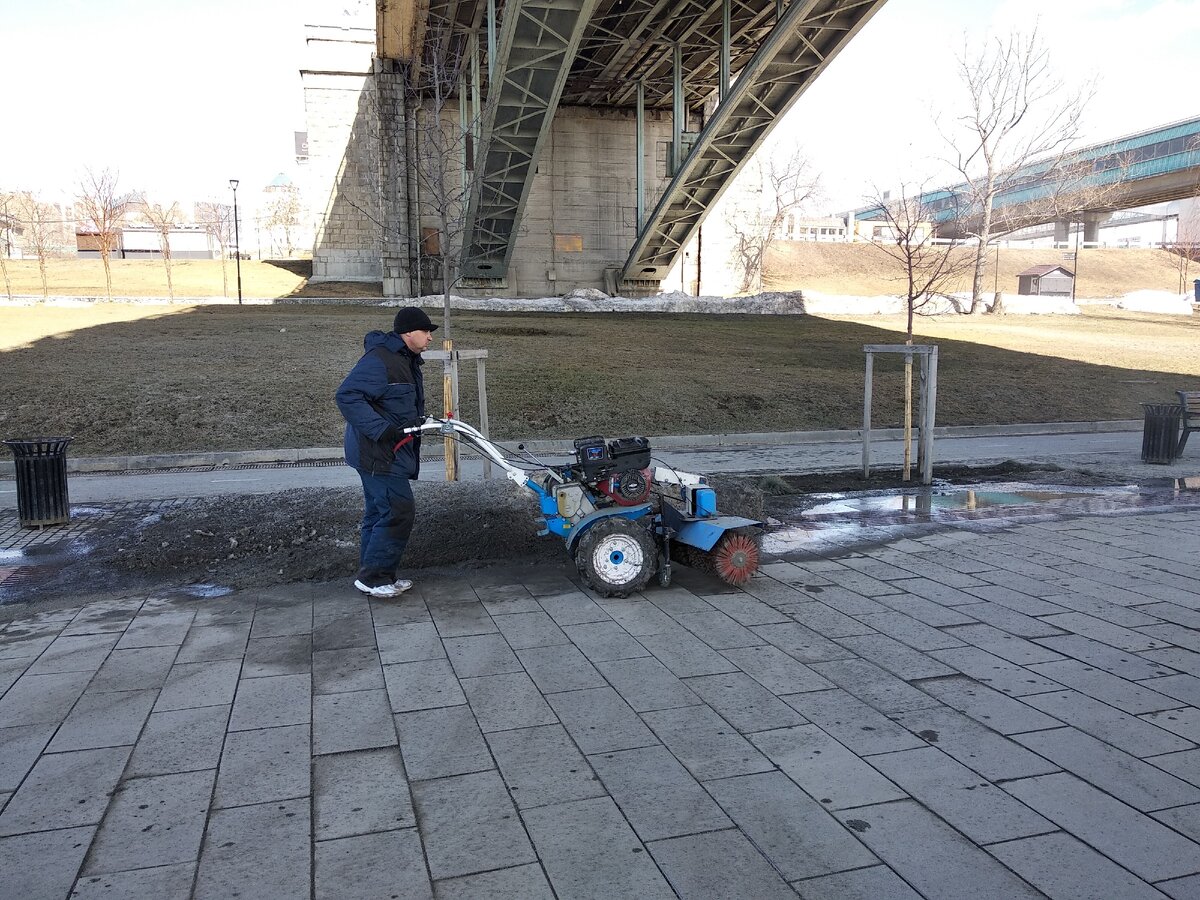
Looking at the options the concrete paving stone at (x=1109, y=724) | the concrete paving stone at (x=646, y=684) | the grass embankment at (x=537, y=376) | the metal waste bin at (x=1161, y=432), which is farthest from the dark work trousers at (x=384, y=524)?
the metal waste bin at (x=1161, y=432)

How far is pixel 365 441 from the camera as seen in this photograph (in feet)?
19.5

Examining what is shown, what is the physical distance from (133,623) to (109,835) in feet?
9.00

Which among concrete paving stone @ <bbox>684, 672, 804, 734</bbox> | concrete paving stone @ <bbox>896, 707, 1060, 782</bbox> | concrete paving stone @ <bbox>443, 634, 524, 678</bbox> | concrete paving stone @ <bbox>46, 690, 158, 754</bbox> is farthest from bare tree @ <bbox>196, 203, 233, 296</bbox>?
concrete paving stone @ <bbox>896, 707, 1060, 782</bbox>

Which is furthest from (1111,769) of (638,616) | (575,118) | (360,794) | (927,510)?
(575,118)

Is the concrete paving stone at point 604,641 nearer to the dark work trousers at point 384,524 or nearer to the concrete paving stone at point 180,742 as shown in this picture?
the dark work trousers at point 384,524

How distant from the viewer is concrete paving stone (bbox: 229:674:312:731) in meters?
4.30

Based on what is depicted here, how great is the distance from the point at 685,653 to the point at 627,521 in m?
1.16

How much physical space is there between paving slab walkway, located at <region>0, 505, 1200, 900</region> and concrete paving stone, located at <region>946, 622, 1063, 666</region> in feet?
0.07

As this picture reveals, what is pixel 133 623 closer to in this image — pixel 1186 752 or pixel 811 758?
pixel 811 758

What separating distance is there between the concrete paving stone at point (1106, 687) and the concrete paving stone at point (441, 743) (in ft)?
9.96

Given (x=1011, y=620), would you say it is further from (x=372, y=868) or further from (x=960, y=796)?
(x=372, y=868)

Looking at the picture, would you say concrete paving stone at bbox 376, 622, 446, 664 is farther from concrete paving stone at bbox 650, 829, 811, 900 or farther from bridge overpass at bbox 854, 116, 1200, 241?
bridge overpass at bbox 854, 116, 1200, 241

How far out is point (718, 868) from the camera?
3.08 meters

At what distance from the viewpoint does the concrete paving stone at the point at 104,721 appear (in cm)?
407
